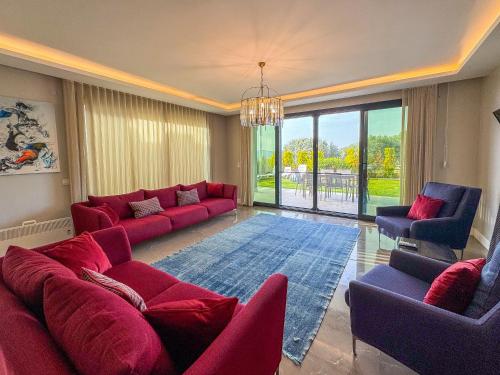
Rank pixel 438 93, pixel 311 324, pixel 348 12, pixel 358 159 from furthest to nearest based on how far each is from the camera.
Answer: pixel 358 159 < pixel 438 93 < pixel 348 12 < pixel 311 324

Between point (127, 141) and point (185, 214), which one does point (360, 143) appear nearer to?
point (185, 214)

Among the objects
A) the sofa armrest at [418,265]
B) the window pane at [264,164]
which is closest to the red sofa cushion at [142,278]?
the sofa armrest at [418,265]

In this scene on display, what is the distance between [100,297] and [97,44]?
118 inches

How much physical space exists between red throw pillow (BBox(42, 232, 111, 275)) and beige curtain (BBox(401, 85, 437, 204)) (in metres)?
4.68

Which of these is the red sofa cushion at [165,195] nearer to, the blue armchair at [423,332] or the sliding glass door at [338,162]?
the sliding glass door at [338,162]

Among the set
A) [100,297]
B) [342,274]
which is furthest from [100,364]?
[342,274]

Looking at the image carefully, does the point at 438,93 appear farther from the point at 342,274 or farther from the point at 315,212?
the point at 342,274

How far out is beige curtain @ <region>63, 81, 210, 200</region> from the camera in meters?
3.74

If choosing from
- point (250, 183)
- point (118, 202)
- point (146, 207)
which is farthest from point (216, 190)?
point (118, 202)

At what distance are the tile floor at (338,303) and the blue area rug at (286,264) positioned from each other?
7 cm

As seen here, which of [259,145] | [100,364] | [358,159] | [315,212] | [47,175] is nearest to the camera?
[100,364]

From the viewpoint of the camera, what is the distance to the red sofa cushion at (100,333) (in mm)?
A: 671

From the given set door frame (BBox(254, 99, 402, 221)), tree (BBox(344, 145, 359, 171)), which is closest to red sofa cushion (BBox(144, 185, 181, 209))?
door frame (BBox(254, 99, 402, 221))

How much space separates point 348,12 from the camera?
7.07ft
